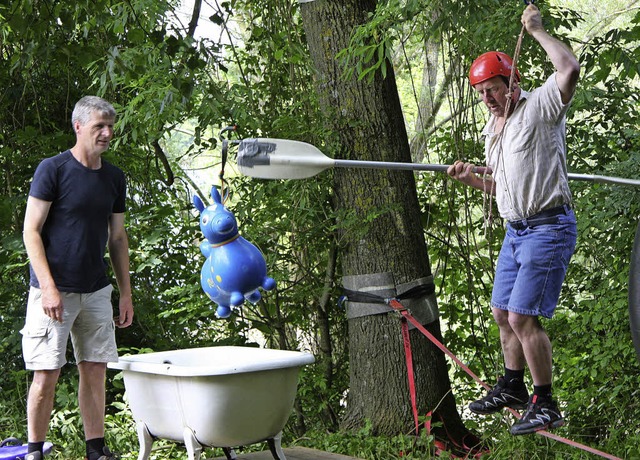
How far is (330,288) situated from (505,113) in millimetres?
2272

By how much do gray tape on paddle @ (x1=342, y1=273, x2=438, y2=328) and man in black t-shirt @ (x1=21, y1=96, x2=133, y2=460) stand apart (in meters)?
1.39

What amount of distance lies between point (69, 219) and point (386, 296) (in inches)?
67.2

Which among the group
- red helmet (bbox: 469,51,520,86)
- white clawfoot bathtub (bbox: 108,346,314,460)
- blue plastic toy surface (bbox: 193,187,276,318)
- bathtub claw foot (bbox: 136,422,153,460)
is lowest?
bathtub claw foot (bbox: 136,422,153,460)

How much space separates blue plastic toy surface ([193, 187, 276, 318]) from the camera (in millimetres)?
3383

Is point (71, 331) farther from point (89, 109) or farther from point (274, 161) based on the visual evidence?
point (274, 161)

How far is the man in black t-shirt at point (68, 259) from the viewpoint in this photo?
3.70 metres

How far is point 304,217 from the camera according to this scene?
4797 mm

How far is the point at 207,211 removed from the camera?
11.4 ft

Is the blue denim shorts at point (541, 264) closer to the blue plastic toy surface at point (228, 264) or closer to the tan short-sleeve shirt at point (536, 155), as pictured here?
the tan short-sleeve shirt at point (536, 155)

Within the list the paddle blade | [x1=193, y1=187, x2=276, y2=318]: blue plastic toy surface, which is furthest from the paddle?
[x1=193, y1=187, x2=276, y2=318]: blue plastic toy surface

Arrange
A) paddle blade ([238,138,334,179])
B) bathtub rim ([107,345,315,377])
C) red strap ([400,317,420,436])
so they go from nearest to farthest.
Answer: paddle blade ([238,138,334,179]) → bathtub rim ([107,345,315,377]) → red strap ([400,317,420,436])

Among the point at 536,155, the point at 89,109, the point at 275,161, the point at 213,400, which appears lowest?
the point at 213,400

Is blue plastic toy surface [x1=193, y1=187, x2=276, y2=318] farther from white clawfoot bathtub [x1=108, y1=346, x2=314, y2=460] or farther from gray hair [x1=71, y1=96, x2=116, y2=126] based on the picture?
gray hair [x1=71, y1=96, x2=116, y2=126]

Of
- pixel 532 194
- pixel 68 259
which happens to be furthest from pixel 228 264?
pixel 532 194
